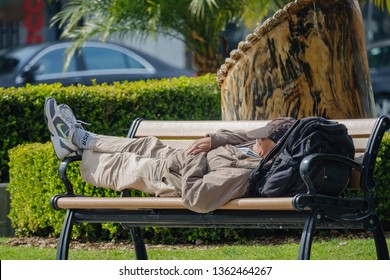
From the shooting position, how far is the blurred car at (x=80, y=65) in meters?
14.5

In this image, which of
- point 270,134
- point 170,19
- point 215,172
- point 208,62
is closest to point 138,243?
point 215,172

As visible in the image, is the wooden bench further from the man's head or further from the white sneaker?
the man's head

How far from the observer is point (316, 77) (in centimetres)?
764

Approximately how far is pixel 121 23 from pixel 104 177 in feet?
21.3

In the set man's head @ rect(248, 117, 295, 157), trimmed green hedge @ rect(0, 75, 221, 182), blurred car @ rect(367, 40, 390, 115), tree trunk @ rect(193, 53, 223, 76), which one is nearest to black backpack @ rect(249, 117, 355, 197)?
man's head @ rect(248, 117, 295, 157)

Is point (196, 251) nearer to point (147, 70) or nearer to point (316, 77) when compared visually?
point (316, 77)

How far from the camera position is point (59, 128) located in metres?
6.60

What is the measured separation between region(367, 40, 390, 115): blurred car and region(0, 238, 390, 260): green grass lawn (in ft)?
40.6

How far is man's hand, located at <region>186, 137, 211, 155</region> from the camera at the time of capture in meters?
6.15

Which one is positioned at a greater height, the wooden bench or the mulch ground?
the wooden bench

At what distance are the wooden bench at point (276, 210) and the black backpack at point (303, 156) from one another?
7 cm

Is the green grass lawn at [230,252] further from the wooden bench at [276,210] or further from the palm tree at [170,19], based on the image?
the palm tree at [170,19]

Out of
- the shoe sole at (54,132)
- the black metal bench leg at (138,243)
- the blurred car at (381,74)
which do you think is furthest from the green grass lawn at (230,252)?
the blurred car at (381,74)

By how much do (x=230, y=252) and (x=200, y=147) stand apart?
138 centimetres
